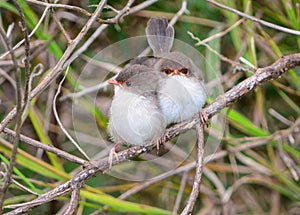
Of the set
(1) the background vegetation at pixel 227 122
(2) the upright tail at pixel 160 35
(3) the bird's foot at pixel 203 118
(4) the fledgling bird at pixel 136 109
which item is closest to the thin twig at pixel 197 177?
(3) the bird's foot at pixel 203 118

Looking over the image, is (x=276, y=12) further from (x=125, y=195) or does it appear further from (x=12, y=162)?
(x=12, y=162)

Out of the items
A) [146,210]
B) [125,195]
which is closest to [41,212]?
[125,195]

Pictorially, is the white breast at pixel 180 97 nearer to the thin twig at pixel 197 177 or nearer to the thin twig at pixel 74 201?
the thin twig at pixel 197 177

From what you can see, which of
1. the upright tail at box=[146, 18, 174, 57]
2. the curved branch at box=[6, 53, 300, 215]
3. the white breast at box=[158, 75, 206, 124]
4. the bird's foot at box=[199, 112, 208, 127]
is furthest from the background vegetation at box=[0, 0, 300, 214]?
the bird's foot at box=[199, 112, 208, 127]

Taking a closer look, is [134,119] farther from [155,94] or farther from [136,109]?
[155,94]

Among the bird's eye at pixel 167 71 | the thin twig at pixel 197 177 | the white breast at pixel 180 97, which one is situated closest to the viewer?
the thin twig at pixel 197 177

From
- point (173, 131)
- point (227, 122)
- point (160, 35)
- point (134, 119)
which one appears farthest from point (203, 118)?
point (227, 122)
